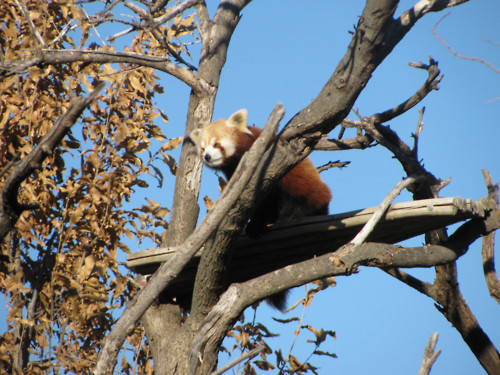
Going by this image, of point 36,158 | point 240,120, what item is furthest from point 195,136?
point 36,158

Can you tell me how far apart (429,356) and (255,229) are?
1.42m

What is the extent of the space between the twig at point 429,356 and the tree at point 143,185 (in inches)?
25.8

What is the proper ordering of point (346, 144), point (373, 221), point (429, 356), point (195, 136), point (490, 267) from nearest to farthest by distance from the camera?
1. point (429, 356)
2. point (373, 221)
3. point (195, 136)
4. point (490, 267)
5. point (346, 144)

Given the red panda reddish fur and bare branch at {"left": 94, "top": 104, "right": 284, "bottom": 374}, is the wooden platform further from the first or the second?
bare branch at {"left": 94, "top": 104, "right": 284, "bottom": 374}

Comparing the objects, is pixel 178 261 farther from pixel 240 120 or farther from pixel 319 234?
pixel 240 120

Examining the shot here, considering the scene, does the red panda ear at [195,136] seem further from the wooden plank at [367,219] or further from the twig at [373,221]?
the twig at [373,221]

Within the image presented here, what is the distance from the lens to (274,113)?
231 cm

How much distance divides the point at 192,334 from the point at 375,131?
2108 millimetres

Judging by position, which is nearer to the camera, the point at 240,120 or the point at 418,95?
the point at 418,95

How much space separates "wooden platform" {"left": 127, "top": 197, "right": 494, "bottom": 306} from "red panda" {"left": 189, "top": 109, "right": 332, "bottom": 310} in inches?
10.3

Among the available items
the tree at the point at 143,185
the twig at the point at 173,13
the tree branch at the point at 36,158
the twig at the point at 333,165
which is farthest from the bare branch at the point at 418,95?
the tree branch at the point at 36,158

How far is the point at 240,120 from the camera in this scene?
430cm

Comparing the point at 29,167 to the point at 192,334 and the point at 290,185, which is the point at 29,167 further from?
the point at 290,185

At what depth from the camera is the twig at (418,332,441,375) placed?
7.91ft
